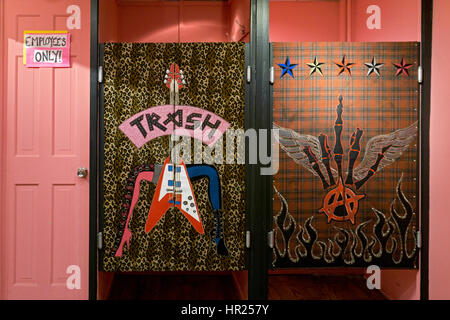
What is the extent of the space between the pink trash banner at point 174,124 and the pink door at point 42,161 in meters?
0.35

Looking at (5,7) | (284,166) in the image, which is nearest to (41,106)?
(5,7)

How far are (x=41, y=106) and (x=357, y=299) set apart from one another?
8.29ft

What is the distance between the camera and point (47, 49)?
2.16 metres

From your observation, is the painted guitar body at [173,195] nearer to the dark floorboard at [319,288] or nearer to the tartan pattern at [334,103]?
the tartan pattern at [334,103]

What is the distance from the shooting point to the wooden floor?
2541 mm

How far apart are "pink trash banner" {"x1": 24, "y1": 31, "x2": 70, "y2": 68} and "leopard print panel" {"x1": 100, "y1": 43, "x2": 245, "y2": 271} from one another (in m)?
0.29

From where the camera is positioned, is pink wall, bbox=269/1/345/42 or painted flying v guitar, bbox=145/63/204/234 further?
pink wall, bbox=269/1/345/42

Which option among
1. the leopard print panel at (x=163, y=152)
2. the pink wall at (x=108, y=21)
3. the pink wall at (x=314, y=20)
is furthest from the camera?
the pink wall at (x=314, y=20)

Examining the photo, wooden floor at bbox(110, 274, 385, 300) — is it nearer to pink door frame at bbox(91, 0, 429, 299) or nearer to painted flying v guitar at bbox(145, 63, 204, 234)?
pink door frame at bbox(91, 0, 429, 299)

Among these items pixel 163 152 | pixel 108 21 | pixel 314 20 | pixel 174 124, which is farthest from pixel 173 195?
pixel 314 20

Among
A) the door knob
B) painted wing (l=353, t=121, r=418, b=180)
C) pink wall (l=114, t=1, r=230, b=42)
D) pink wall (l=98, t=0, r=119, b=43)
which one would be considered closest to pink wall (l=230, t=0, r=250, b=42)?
pink wall (l=114, t=1, r=230, b=42)

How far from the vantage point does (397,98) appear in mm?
2148

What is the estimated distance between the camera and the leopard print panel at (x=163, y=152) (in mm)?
2119

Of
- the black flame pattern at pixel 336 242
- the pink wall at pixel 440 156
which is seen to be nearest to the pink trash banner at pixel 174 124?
the black flame pattern at pixel 336 242
